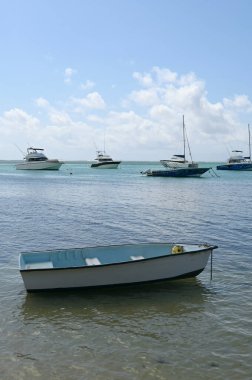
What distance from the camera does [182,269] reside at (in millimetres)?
15750

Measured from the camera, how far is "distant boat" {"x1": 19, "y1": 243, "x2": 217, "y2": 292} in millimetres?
14531

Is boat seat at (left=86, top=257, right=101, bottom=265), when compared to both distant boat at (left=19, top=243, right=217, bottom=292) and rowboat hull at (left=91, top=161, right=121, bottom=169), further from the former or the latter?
rowboat hull at (left=91, top=161, right=121, bottom=169)

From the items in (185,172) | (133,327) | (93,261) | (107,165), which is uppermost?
(107,165)

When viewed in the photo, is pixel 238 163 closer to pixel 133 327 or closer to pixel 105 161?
pixel 105 161

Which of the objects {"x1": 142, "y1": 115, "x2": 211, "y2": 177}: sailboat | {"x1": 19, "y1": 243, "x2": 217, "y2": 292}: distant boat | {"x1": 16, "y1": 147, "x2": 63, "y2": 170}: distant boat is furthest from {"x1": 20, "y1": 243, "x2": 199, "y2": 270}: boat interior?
{"x1": 16, "y1": 147, "x2": 63, "y2": 170}: distant boat

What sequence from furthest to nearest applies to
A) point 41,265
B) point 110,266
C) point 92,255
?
point 92,255, point 41,265, point 110,266


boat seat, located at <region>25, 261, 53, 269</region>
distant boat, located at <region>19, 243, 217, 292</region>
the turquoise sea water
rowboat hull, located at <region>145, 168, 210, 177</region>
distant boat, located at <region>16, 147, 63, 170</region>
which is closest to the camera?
the turquoise sea water

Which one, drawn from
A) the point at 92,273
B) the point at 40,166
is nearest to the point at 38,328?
the point at 92,273

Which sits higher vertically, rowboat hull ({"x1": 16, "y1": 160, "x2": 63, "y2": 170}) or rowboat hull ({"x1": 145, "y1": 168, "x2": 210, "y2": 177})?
rowboat hull ({"x1": 16, "y1": 160, "x2": 63, "y2": 170})

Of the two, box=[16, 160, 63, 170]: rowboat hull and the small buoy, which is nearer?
the small buoy

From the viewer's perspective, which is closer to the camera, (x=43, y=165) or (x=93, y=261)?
(x=93, y=261)

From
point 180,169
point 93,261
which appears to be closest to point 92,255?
point 93,261

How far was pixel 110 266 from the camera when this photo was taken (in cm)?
1480

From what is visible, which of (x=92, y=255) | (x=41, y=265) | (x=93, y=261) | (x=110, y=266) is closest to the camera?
(x=110, y=266)
